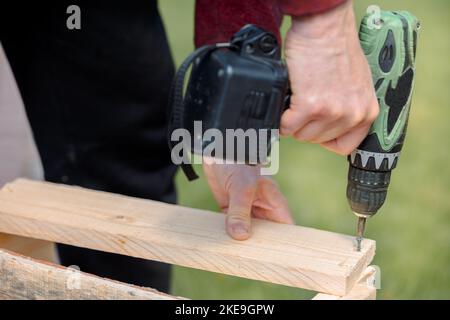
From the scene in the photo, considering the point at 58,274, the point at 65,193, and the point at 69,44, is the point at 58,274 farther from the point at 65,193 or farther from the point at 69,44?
the point at 69,44

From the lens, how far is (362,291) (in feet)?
4.70

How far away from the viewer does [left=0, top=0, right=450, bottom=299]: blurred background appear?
275cm

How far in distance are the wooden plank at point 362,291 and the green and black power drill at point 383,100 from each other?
6 centimetres

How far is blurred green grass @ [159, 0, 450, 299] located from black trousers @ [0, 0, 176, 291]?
18.1 inches

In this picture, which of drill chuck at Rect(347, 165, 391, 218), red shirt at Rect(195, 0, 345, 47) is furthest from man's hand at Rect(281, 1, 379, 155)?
red shirt at Rect(195, 0, 345, 47)

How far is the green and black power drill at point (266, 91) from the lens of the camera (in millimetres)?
1276

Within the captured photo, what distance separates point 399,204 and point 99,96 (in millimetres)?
1549

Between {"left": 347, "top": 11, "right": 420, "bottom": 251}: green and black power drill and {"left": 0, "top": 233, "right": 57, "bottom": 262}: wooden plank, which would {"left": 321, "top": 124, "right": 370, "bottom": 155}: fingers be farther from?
{"left": 0, "top": 233, "right": 57, "bottom": 262}: wooden plank

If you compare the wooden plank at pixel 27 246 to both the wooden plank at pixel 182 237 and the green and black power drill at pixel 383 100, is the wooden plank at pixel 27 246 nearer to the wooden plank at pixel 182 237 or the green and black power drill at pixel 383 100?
the wooden plank at pixel 182 237

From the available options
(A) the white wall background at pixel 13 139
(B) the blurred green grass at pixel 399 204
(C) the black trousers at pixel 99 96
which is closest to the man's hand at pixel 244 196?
(C) the black trousers at pixel 99 96

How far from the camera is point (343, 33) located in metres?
1.33
